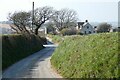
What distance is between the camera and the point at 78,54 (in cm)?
1997

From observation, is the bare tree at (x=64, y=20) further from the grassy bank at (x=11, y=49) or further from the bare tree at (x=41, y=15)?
the grassy bank at (x=11, y=49)

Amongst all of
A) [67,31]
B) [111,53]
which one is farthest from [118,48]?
[67,31]

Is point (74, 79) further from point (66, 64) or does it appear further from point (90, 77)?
point (66, 64)

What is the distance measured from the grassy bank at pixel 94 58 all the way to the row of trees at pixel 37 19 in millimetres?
35989

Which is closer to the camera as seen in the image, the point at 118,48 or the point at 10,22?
the point at 118,48

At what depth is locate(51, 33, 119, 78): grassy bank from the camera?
1514 cm

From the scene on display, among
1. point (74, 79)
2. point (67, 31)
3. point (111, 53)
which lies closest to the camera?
point (111, 53)

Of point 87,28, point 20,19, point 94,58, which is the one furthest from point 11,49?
point 87,28

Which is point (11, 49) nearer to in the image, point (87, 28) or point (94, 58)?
point (94, 58)

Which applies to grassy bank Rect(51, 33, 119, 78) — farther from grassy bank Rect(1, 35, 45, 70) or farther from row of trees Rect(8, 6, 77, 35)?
row of trees Rect(8, 6, 77, 35)

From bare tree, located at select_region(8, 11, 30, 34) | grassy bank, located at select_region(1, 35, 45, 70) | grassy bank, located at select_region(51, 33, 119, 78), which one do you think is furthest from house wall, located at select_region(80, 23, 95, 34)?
grassy bank, located at select_region(51, 33, 119, 78)

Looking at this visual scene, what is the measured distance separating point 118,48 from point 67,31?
6893cm

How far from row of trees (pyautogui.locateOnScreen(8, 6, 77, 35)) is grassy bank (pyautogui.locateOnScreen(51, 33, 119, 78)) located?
36.0m

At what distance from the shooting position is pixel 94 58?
55.0 feet
